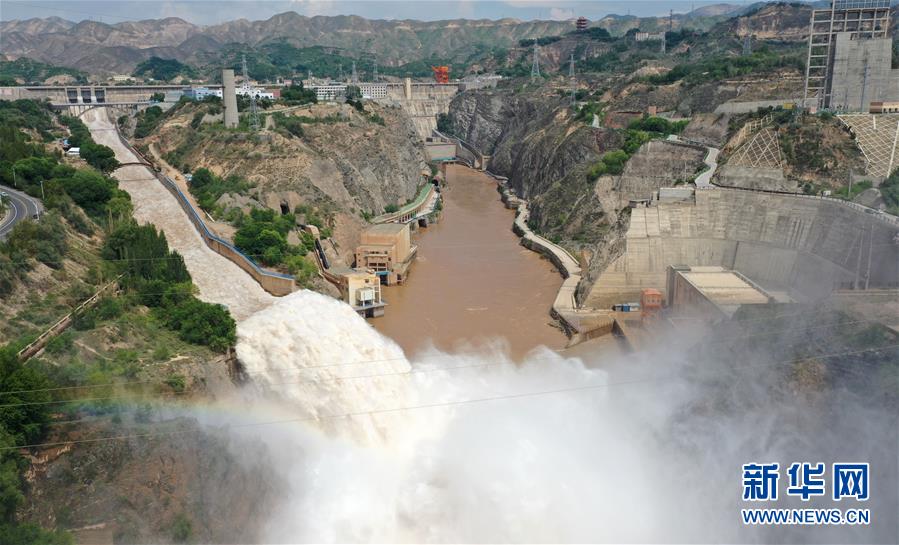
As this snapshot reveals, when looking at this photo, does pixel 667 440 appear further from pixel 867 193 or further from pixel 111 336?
pixel 867 193

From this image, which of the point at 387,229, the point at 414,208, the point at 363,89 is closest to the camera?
the point at 387,229

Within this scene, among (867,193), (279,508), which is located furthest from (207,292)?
(867,193)

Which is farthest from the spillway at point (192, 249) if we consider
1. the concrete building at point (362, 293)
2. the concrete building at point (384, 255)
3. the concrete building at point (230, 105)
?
the concrete building at point (384, 255)

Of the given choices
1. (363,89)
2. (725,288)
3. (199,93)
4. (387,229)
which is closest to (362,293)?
(387,229)

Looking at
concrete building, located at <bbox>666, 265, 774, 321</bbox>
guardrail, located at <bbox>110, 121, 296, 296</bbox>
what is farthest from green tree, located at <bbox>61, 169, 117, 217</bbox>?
concrete building, located at <bbox>666, 265, 774, 321</bbox>

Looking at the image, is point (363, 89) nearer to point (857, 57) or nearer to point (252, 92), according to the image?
point (252, 92)

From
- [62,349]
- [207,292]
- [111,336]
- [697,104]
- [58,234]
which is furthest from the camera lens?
[697,104]
